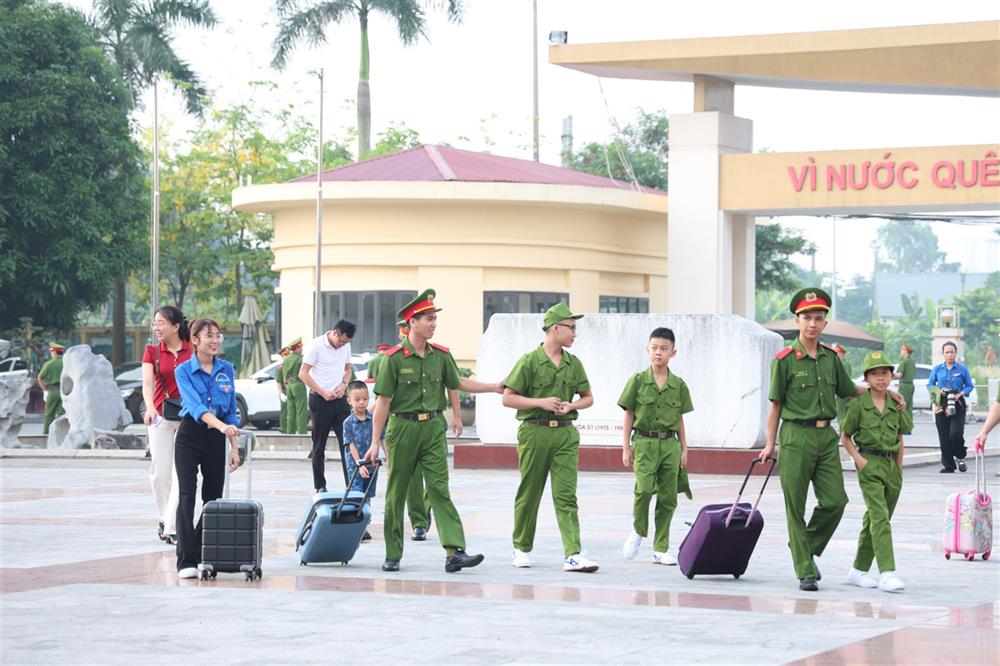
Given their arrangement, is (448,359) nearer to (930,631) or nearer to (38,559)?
(38,559)

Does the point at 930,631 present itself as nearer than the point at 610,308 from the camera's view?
Yes

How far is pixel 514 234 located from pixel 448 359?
25.7 m

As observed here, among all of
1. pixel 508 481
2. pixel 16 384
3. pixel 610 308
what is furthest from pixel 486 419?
pixel 610 308

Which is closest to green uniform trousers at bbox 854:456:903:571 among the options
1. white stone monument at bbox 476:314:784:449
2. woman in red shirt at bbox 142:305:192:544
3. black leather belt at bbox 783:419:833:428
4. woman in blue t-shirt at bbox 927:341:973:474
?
black leather belt at bbox 783:419:833:428

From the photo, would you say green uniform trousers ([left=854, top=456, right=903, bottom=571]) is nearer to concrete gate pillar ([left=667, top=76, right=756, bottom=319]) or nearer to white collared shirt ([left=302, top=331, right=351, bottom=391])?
white collared shirt ([left=302, top=331, right=351, bottom=391])

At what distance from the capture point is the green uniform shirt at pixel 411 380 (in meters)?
11.7

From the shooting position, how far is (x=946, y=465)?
21.8m

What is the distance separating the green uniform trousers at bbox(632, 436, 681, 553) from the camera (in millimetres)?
12156

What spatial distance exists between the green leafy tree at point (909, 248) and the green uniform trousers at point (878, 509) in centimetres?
15805

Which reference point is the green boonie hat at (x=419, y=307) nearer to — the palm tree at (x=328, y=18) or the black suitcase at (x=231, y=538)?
the black suitcase at (x=231, y=538)

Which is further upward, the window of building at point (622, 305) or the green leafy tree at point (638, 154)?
the green leafy tree at point (638, 154)

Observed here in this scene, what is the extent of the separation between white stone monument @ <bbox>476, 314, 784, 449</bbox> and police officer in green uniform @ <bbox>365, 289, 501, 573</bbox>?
32.0 feet

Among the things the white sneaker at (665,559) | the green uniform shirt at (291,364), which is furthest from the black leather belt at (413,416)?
the green uniform shirt at (291,364)

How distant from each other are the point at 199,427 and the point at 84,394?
16.6 m
